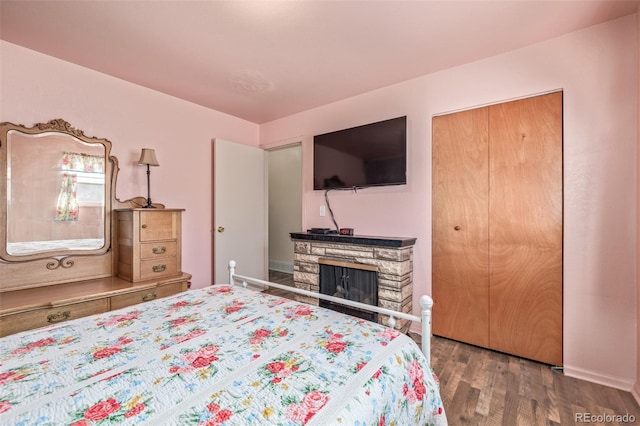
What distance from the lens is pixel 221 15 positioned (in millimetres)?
1806

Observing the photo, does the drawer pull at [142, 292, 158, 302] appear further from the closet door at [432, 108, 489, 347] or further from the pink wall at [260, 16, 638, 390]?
the pink wall at [260, 16, 638, 390]

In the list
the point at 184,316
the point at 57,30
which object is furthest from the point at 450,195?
the point at 57,30

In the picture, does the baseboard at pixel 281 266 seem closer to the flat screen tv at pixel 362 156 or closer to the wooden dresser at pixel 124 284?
the flat screen tv at pixel 362 156

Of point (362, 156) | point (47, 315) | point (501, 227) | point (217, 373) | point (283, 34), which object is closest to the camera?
point (217, 373)

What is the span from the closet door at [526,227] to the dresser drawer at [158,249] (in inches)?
108

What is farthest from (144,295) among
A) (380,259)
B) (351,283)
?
(380,259)

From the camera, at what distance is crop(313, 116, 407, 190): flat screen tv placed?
8.68 feet

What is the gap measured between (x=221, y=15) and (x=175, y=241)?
1873mm

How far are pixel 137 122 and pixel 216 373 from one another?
2.75m

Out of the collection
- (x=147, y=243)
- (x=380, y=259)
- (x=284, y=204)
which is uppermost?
(x=284, y=204)

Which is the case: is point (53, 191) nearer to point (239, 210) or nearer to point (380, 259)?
point (239, 210)

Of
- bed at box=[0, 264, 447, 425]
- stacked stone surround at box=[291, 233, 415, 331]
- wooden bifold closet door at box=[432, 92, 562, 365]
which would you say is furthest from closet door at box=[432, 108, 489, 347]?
bed at box=[0, 264, 447, 425]

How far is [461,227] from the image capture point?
246cm

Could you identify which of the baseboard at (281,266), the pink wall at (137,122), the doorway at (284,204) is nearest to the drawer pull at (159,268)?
the pink wall at (137,122)
